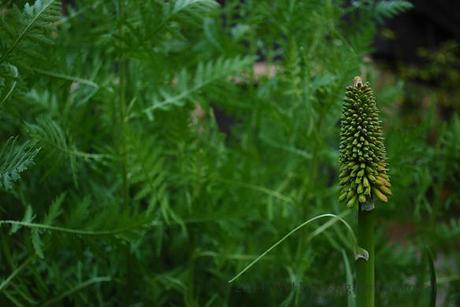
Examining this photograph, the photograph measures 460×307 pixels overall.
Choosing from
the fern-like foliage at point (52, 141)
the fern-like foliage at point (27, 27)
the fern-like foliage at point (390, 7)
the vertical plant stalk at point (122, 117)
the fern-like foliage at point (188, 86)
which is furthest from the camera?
the fern-like foliage at point (390, 7)

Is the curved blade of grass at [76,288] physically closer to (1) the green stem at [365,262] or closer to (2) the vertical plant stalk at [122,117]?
(2) the vertical plant stalk at [122,117]

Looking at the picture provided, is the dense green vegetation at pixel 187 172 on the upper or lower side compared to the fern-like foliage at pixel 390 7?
lower

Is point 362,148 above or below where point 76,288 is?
above

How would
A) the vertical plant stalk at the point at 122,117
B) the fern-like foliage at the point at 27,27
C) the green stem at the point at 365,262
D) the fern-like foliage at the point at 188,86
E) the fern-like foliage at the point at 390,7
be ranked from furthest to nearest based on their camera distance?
the fern-like foliage at the point at 390,7
the fern-like foliage at the point at 188,86
the vertical plant stalk at the point at 122,117
the fern-like foliage at the point at 27,27
the green stem at the point at 365,262

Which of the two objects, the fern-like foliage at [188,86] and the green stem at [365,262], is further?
the fern-like foliage at [188,86]

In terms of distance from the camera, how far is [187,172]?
161 centimetres

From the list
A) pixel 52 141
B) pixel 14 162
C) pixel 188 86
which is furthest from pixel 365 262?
pixel 188 86

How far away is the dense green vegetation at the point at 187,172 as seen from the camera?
4.69ft

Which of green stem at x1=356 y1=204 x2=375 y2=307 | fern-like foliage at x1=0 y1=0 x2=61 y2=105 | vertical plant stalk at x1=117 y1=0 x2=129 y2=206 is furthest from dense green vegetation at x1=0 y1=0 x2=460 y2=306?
green stem at x1=356 y1=204 x2=375 y2=307

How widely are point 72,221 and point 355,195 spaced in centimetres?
55

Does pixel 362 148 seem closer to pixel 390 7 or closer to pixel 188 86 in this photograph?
pixel 188 86

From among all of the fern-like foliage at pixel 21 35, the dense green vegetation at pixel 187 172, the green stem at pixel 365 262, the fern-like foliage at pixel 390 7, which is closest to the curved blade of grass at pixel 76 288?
the dense green vegetation at pixel 187 172

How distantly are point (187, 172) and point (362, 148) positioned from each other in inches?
26.4

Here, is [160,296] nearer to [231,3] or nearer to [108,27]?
[108,27]
